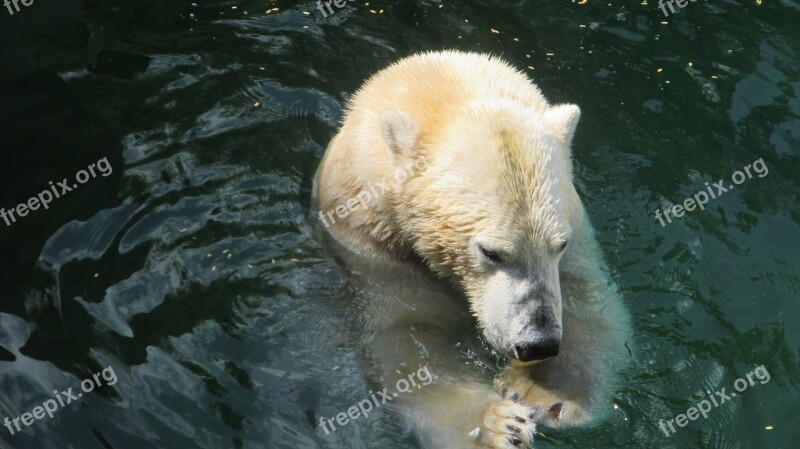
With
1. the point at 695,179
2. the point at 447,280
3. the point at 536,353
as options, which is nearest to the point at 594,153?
the point at 695,179

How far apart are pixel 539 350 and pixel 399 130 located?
1.41m

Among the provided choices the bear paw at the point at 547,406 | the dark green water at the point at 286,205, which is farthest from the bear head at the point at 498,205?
the dark green water at the point at 286,205

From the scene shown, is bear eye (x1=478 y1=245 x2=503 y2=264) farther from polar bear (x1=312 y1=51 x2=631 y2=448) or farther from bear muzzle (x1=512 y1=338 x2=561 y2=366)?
bear muzzle (x1=512 y1=338 x2=561 y2=366)

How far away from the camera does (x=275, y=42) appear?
849 centimetres

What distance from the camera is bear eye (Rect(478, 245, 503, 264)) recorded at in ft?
17.3

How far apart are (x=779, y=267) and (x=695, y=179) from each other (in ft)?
3.35

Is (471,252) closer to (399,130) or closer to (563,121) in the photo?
(399,130)

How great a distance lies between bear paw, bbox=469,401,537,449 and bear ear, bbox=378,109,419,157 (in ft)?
4.84

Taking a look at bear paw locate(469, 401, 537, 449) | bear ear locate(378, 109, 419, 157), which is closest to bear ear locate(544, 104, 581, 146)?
bear ear locate(378, 109, 419, 157)

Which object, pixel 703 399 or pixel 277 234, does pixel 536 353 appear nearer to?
pixel 703 399

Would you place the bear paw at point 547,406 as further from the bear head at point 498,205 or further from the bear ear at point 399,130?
the bear ear at point 399,130

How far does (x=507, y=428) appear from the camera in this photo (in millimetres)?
5172

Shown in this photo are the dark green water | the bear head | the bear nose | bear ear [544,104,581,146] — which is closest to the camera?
the bear nose

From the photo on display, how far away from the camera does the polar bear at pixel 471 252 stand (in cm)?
521
